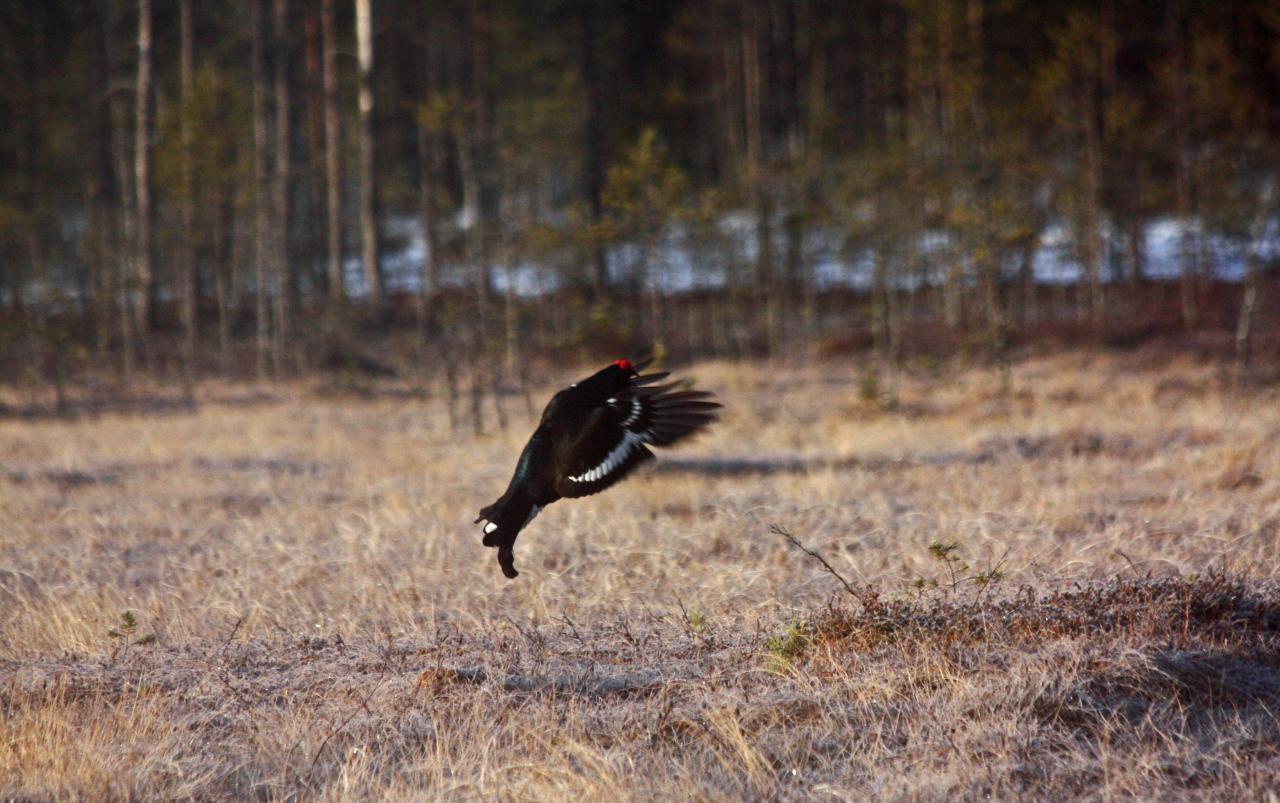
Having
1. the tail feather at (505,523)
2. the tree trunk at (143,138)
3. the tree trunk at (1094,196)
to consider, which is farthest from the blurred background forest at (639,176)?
the tail feather at (505,523)

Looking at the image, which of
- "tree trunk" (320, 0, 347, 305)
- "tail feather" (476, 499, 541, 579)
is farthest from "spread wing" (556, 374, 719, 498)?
"tree trunk" (320, 0, 347, 305)

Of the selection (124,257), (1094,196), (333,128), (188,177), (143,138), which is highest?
(333,128)

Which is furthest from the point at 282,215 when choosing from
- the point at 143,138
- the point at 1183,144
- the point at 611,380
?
the point at 611,380

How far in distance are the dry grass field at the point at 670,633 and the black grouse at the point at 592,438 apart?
24.5 inches

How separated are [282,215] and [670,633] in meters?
20.1

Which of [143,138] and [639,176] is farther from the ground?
[143,138]

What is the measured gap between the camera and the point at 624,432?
14.8 feet

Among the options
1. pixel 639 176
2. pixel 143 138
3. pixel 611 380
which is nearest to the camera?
pixel 611 380

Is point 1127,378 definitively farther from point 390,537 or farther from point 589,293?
point 589,293

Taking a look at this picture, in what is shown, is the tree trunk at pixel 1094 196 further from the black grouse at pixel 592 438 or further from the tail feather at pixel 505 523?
the tail feather at pixel 505 523

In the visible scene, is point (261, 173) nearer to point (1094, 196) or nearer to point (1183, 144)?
point (1094, 196)

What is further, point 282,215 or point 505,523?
point 282,215

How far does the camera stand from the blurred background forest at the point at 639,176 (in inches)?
840

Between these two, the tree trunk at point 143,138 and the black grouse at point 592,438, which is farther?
the tree trunk at point 143,138
